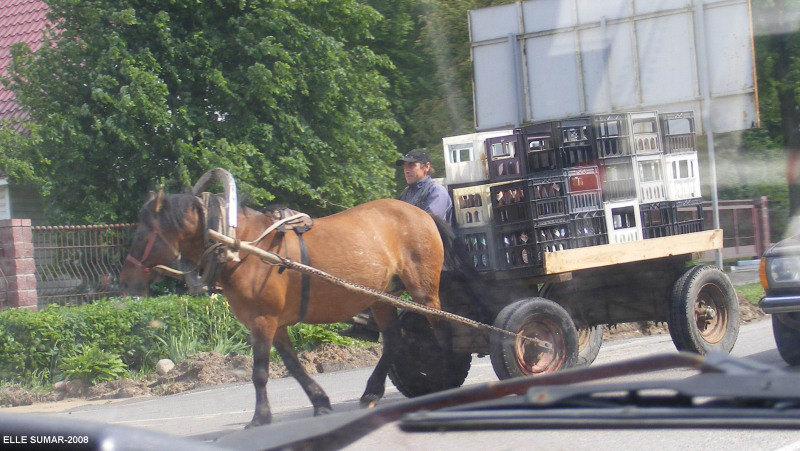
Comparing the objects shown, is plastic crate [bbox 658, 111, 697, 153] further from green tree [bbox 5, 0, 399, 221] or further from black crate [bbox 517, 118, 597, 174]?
green tree [bbox 5, 0, 399, 221]

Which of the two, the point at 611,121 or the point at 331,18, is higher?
the point at 331,18

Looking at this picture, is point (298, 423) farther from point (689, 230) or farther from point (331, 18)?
point (331, 18)

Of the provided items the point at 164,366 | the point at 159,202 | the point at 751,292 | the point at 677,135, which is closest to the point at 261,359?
the point at 159,202

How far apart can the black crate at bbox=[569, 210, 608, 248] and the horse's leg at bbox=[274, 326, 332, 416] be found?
239 cm

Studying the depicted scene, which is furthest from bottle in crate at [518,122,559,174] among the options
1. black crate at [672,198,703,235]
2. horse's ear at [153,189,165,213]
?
horse's ear at [153,189,165,213]

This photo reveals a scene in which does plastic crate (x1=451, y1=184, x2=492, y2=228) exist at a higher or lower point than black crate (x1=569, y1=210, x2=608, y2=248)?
higher

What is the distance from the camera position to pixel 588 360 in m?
8.81

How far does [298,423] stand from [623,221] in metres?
6.32

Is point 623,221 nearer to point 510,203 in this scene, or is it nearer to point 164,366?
point 510,203

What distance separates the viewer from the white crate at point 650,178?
26.6 ft

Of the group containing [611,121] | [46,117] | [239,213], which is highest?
[46,117]

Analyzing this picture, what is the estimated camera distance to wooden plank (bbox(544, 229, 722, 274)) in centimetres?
727

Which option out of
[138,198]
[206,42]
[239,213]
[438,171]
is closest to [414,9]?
[438,171]

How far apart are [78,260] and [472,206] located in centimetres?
711
